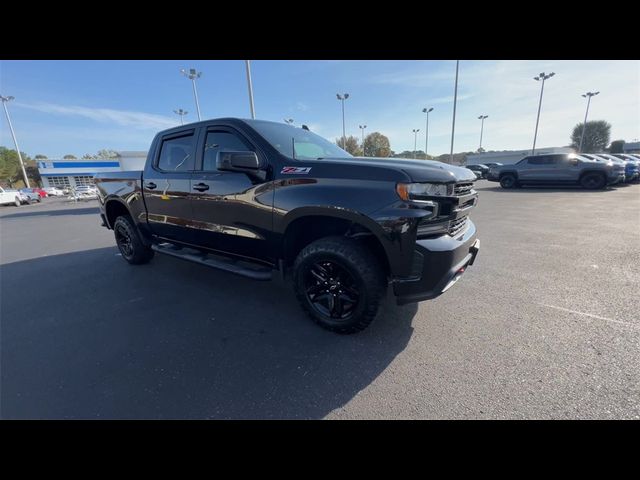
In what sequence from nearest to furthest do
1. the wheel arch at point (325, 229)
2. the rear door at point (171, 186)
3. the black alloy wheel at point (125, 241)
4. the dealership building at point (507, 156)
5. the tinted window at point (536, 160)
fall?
the wheel arch at point (325, 229), the rear door at point (171, 186), the black alloy wheel at point (125, 241), the tinted window at point (536, 160), the dealership building at point (507, 156)

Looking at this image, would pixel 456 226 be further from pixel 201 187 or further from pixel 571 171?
pixel 571 171

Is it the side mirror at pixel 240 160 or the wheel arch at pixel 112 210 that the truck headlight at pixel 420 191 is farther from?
the wheel arch at pixel 112 210

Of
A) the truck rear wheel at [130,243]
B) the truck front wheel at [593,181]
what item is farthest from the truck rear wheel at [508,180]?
the truck rear wheel at [130,243]

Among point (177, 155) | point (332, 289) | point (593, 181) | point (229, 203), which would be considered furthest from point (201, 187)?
point (593, 181)

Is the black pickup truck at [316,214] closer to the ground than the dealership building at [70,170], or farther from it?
closer to the ground

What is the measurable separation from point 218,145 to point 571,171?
16.5 metres

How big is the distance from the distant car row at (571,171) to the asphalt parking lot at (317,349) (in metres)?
9.78

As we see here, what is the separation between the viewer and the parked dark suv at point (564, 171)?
12.4 m

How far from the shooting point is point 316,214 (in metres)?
2.47

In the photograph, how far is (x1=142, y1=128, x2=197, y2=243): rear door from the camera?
11.5 feet

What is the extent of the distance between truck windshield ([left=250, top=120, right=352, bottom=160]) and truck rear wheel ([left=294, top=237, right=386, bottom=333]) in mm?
1039

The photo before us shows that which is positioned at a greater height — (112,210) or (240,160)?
(240,160)
